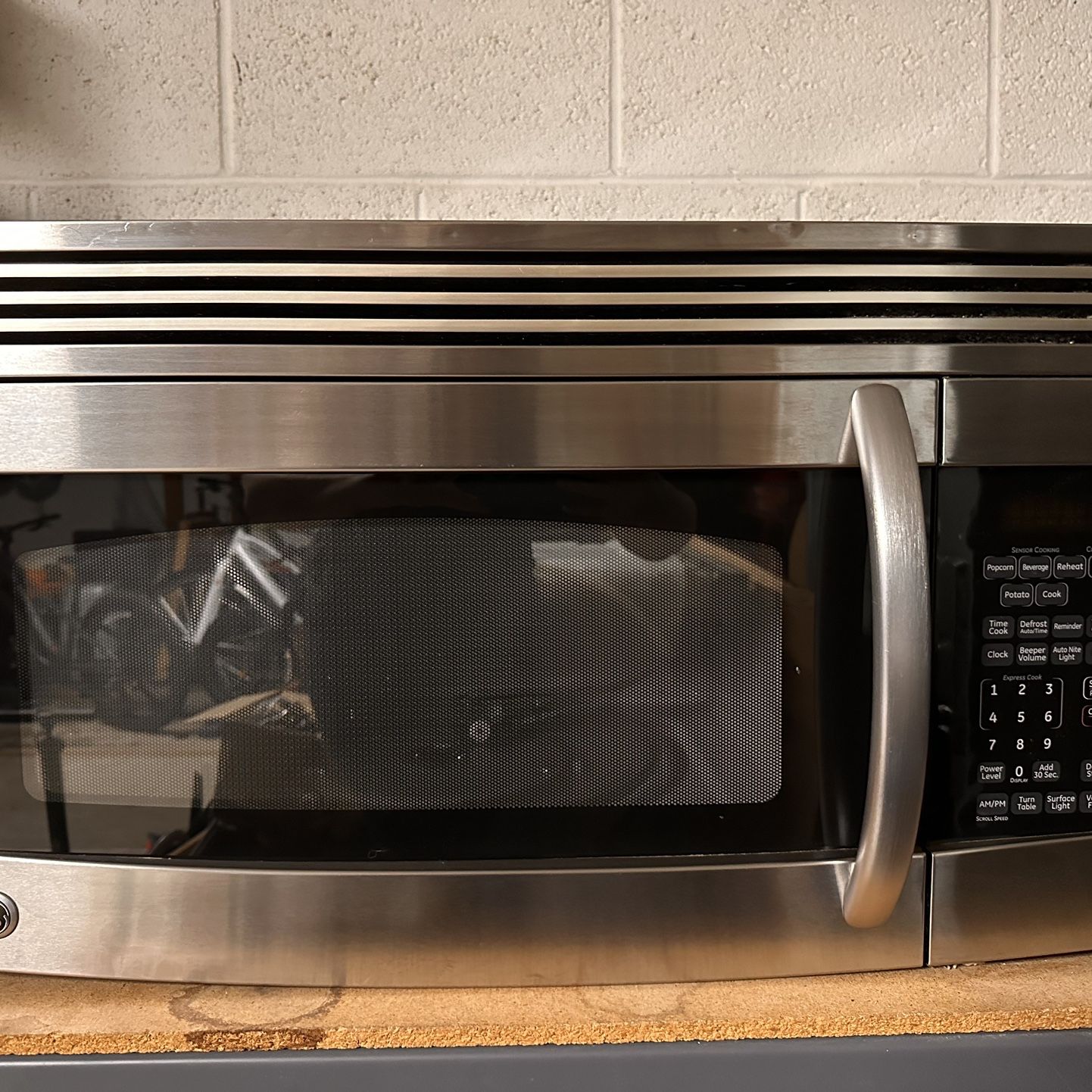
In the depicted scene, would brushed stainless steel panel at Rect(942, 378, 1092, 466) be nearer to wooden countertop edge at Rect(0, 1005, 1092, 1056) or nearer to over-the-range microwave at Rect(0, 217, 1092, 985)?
over-the-range microwave at Rect(0, 217, 1092, 985)

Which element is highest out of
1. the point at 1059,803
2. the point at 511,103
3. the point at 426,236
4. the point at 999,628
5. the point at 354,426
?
the point at 511,103

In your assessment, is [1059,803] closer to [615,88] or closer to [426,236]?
[426,236]

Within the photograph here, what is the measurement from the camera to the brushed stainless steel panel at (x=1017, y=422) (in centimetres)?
54

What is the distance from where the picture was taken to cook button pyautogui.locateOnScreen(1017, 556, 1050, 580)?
0.55 metres

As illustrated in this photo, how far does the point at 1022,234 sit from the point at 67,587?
58cm

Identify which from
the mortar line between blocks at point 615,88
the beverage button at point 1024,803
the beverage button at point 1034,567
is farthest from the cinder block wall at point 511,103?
the beverage button at point 1024,803

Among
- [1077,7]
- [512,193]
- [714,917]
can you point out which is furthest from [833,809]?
[1077,7]

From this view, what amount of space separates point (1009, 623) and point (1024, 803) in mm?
107

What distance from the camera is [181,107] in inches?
32.0

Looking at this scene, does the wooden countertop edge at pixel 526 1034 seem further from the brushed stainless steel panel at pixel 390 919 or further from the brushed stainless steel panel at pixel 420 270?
the brushed stainless steel panel at pixel 420 270

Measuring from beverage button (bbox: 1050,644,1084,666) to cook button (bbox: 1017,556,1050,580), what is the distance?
41 mm

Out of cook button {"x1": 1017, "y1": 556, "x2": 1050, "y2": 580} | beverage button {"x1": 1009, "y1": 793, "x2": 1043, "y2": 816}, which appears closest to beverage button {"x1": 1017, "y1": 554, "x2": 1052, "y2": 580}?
cook button {"x1": 1017, "y1": 556, "x2": 1050, "y2": 580}

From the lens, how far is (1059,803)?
0.57 meters

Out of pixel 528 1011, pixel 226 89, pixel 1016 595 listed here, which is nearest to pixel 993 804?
pixel 1016 595
